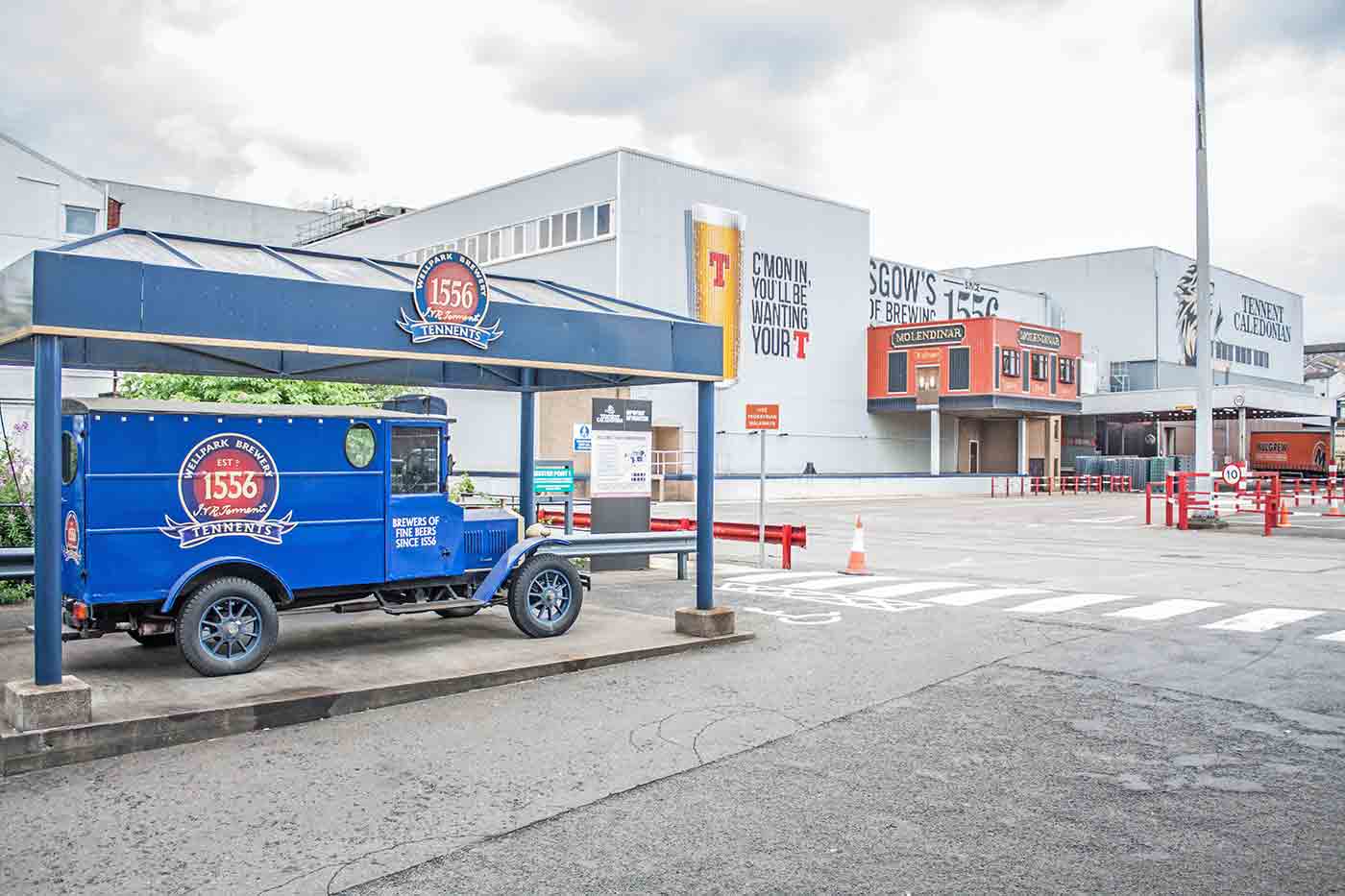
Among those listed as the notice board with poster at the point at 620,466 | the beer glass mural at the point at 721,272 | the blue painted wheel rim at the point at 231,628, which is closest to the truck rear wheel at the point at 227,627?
the blue painted wheel rim at the point at 231,628

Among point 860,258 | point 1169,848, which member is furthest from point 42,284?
point 860,258

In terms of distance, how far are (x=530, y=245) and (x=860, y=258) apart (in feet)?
57.8

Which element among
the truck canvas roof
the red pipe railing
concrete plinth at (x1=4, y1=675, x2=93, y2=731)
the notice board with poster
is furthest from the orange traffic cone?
concrete plinth at (x1=4, y1=675, x2=93, y2=731)

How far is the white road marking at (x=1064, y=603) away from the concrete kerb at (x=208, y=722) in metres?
6.99

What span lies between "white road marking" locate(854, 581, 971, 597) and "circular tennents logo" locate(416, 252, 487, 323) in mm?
7964

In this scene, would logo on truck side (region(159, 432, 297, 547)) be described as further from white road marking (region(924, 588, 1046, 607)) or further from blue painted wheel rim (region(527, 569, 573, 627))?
white road marking (region(924, 588, 1046, 607))

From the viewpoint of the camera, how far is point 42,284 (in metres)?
7.23

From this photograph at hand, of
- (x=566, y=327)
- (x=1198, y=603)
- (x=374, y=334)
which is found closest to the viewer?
(x=374, y=334)

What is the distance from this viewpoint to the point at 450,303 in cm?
931

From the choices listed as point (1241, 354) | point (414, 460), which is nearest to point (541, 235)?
point (414, 460)

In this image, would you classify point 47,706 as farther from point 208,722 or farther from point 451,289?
point 451,289

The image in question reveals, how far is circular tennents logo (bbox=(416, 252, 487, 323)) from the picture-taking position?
9164 mm

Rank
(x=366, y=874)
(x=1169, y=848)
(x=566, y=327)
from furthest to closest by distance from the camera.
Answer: (x=566, y=327) → (x=1169, y=848) → (x=366, y=874)

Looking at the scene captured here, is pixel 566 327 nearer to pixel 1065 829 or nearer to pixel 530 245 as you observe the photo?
pixel 1065 829
